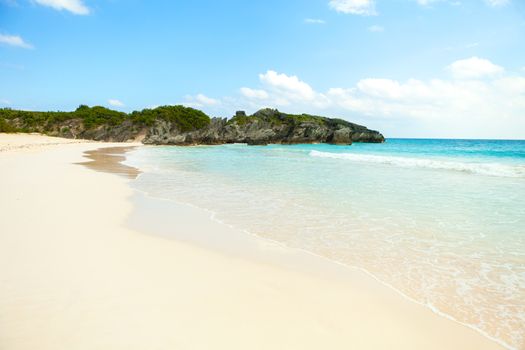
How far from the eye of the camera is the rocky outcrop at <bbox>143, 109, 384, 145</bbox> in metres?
65.5

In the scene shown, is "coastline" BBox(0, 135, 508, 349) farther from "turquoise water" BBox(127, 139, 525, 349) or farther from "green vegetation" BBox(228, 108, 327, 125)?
"green vegetation" BBox(228, 108, 327, 125)

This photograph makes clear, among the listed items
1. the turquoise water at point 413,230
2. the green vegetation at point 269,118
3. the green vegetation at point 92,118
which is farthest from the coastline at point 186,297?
the green vegetation at point 92,118

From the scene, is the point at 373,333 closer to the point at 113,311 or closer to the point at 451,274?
the point at 451,274

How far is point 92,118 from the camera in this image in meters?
80.3

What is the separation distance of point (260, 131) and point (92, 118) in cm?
4413

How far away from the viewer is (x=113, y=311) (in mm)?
3219

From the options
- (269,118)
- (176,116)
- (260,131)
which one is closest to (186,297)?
(260,131)

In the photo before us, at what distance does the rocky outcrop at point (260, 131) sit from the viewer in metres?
65.5

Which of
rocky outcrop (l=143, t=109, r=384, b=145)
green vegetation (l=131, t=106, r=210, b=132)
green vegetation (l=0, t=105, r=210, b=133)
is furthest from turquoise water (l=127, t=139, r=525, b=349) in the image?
green vegetation (l=0, t=105, r=210, b=133)

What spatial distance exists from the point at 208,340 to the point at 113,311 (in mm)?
1090

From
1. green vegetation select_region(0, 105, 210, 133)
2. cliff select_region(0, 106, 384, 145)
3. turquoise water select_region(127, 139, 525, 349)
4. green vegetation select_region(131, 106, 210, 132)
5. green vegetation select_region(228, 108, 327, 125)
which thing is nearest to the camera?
turquoise water select_region(127, 139, 525, 349)

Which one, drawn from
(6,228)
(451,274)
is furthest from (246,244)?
(6,228)

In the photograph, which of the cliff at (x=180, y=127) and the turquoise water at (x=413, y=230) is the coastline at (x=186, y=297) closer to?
the turquoise water at (x=413, y=230)

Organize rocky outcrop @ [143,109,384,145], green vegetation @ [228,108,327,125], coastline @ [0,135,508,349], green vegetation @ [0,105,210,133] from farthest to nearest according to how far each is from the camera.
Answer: green vegetation @ [0,105,210,133], green vegetation @ [228,108,327,125], rocky outcrop @ [143,109,384,145], coastline @ [0,135,508,349]
